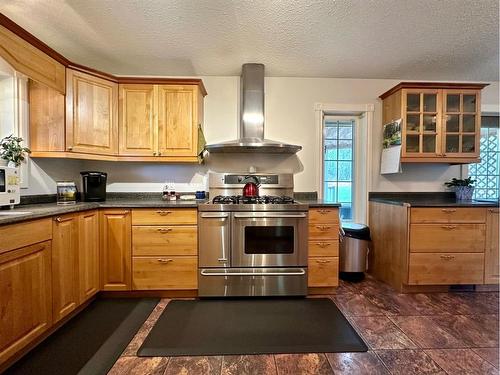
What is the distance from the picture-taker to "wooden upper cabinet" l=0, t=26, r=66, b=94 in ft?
5.68

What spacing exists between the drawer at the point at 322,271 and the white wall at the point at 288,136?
929mm

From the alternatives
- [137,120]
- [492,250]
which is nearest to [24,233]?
[137,120]

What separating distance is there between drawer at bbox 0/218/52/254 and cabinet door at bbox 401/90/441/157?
3.25 m

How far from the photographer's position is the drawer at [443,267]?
2.53 meters

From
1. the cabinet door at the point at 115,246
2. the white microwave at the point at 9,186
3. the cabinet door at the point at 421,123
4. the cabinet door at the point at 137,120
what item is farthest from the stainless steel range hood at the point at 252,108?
the white microwave at the point at 9,186

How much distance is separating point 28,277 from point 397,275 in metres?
3.02

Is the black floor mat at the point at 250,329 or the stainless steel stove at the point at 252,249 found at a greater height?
the stainless steel stove at the point at 252,249

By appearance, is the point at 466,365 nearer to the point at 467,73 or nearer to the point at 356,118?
the point at 356,118

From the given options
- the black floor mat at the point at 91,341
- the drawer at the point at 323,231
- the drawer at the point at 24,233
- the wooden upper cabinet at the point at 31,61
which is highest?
the wooden upper cabinet at the point at 31,61

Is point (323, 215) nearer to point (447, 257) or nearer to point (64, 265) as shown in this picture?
point (447, 257)

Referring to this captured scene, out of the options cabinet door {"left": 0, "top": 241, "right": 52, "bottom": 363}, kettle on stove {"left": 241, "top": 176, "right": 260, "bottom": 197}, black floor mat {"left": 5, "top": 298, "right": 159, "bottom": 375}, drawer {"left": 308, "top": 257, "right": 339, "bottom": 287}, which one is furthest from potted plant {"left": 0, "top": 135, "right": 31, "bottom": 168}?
drawer {"left": 308, "top": 257, "right": 339, "bottom": 287}

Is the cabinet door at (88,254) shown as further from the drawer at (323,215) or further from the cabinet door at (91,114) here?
the drawer at (323,215)

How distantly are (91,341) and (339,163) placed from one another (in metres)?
3.00

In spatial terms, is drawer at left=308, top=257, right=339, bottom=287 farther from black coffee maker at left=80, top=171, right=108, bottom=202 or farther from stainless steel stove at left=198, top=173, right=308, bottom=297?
black coffee maker at left=80, top=171, right=108, bottom=202
